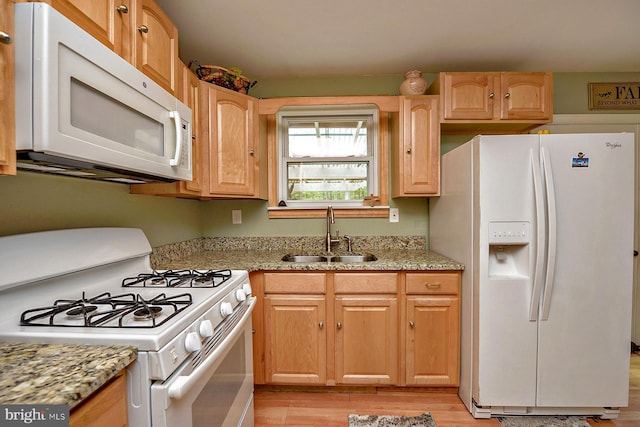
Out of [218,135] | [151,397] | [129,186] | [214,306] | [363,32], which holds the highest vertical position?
[363,32]

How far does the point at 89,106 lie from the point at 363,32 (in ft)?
5.25

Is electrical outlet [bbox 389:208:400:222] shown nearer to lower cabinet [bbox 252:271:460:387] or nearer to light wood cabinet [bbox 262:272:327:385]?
lower cabinet [bbox 252:271:460:387]

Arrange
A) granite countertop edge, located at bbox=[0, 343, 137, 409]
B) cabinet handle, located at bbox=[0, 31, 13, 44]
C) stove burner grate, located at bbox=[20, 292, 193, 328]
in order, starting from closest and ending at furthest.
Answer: granite countertop edge, located at bbox=[0, 343, 137, 409] → cabinet handle, located at bbox=[0, 31, 13, 44] → stove burner grate, located at bbox=[20, 292, 193, 328]

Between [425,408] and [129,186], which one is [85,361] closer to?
[129,186]

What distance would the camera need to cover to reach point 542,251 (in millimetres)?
1507

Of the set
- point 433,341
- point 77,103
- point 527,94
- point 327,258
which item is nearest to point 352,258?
point 327,258

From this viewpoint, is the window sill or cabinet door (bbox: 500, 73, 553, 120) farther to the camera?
the window sill

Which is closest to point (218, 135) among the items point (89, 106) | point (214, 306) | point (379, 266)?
point (89, 106)

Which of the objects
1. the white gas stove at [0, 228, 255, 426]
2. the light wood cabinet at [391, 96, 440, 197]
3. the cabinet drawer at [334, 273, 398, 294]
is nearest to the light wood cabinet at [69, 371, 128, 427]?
the white gas stove at [0, 228, 255, 426]

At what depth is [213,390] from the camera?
1002 millimetres

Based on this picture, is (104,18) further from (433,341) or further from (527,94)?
(527,94)

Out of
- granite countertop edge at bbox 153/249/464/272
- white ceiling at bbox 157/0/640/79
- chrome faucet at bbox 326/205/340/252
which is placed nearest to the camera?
white ceiling at bbox 157/0/640/79

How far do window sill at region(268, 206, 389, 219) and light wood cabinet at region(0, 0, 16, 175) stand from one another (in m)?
1.74

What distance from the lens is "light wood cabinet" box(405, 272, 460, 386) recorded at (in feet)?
5.85
